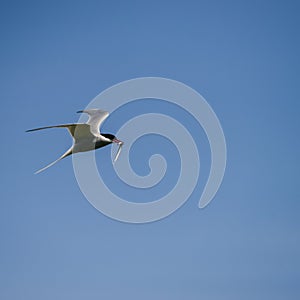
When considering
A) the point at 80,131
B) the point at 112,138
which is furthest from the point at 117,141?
the point at 80,131

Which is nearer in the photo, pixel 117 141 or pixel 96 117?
pixel 117 141

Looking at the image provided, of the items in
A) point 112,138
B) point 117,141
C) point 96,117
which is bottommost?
point 117,141

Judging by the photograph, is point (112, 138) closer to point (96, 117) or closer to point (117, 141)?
point (117, 141)

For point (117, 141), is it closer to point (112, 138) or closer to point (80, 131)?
point (112, 138)

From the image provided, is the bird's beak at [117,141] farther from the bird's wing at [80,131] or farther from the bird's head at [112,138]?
the bird's wing at [80,131]

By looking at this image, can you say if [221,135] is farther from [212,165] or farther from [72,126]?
[72,126]

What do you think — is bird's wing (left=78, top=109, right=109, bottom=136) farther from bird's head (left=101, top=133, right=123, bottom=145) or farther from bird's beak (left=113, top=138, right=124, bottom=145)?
bird's beak (left=113, top=138, right=124, bottom=145)

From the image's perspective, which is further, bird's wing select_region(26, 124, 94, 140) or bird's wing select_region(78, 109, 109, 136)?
bird's wing select_region(78, 109, 109, 136)

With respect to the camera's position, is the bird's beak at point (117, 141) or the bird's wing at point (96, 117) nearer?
the bird's beak at point (117, 141)

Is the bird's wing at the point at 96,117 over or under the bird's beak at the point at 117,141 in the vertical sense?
over

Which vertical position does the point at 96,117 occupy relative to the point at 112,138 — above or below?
above

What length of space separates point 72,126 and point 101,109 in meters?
2.99

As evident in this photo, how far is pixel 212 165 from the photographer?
49.0 meters

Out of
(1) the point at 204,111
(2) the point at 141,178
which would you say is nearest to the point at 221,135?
(1) the point at 204,111
